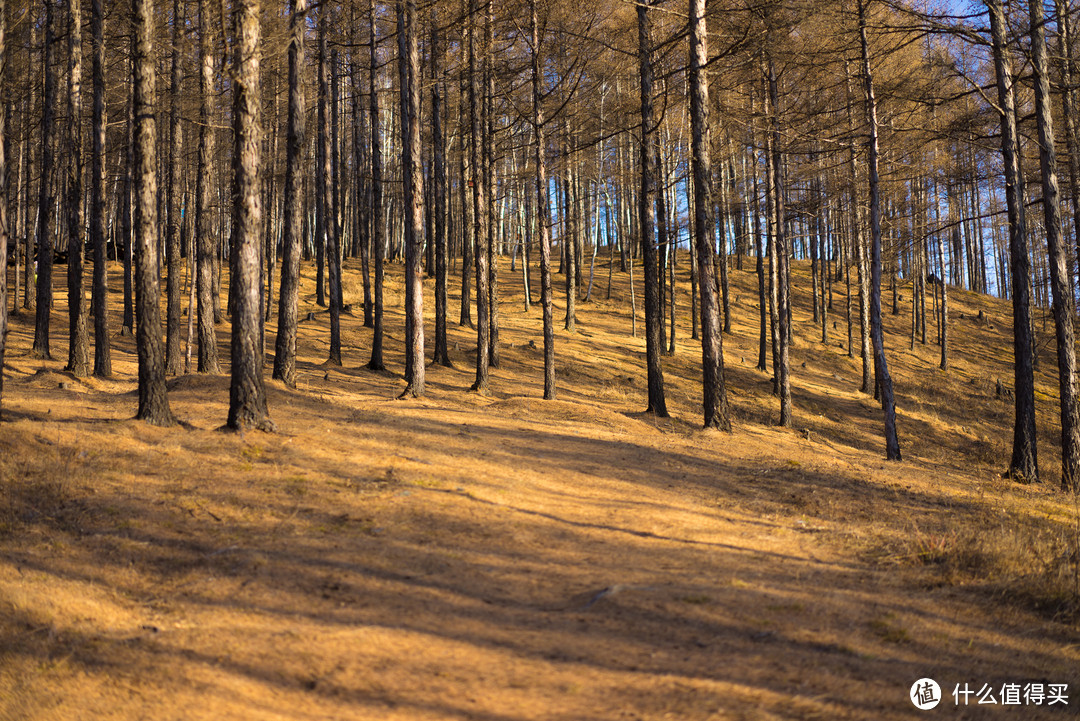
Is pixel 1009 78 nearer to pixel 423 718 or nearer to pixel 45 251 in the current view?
pixel 423 718

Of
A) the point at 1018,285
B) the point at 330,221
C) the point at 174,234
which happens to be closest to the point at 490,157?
the point at 330,221

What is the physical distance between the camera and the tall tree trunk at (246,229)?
9609 mm

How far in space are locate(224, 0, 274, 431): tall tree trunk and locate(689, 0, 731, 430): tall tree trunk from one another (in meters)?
8.24

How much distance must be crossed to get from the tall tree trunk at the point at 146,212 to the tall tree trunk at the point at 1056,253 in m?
15.2

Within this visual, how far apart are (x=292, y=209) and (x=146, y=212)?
15.8ft

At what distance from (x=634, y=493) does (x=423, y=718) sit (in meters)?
5.37

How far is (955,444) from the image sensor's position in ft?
74.0

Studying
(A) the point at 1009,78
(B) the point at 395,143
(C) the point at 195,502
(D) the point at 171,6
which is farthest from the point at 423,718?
(B) the point at 395,143

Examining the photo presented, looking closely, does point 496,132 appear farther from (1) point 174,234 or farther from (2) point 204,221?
(1) point 174,234

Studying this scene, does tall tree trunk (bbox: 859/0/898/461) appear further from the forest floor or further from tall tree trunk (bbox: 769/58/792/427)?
tall tree trunk (bbox: 769/58/792/427)

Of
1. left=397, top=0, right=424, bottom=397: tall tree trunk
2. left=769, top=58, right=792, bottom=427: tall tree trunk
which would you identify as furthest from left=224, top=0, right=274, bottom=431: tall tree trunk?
left=769, top=58, right=792, bottom=427: tall tree trunk

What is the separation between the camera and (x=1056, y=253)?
12953 mm

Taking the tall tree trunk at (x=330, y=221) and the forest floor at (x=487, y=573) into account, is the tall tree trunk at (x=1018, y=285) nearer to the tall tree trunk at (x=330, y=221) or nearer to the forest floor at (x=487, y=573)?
the forest floor at (x=487, y=573)

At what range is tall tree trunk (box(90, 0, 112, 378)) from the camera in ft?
44.9
